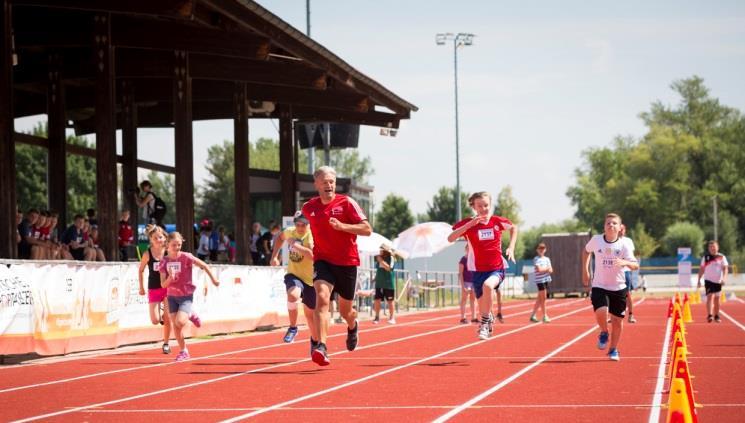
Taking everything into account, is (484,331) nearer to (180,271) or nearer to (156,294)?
(180,271)

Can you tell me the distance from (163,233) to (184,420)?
7.89m

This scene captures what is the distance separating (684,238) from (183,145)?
93872 millimetres

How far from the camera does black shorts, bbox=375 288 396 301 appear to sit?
3043 centimetres

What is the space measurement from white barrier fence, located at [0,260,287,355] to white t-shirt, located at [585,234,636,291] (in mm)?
5373

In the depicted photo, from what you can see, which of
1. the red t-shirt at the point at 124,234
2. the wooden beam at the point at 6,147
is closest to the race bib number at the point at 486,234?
the wooden beam at the point at 6,147

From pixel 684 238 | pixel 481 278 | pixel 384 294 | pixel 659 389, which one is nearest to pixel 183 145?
pixel 384 294

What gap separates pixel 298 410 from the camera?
33.8 ft

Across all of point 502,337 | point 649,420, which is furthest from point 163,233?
point 649,420

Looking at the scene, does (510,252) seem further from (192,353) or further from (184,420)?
(184,420)

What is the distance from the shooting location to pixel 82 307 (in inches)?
715

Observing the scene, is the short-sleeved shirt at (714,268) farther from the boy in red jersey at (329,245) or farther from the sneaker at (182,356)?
the boy in red jersey at (329,245)

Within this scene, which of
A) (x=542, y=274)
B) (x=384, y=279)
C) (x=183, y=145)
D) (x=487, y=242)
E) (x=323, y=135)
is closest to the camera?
(x=487, y=242)

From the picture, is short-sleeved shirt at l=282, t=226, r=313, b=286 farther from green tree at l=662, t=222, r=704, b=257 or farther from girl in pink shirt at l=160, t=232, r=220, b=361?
green tree at l=662, t=222, r=704, b=257

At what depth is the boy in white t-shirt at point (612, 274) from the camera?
15469 mm
